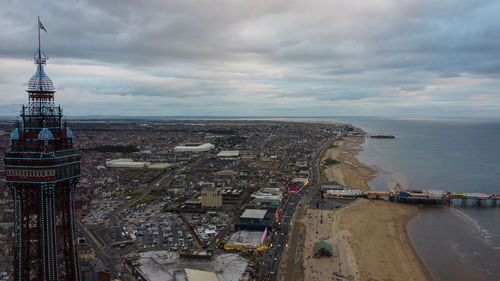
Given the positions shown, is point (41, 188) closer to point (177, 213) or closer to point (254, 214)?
point (254, 214)

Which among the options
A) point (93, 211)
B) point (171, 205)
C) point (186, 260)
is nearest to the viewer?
point (186, 260)

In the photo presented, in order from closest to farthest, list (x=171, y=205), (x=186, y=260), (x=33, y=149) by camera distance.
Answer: (x=33, y=149), (x=186, y=260), (x=171, y=205)

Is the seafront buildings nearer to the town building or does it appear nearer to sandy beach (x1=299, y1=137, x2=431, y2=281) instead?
the town building

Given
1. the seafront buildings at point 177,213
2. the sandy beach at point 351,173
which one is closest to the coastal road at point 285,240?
the seafront buildings at point 177,213

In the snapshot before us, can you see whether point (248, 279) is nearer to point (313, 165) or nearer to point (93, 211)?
point (93, 211)

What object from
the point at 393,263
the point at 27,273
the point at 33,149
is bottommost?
the point at 393,263

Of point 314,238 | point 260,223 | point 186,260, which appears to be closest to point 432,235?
point 314,238

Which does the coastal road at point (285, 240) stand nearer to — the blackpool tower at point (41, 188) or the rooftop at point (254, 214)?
the rooftop at point (254, 214)

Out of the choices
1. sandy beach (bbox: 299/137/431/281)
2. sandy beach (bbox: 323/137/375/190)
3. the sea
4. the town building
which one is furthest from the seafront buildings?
the sea
